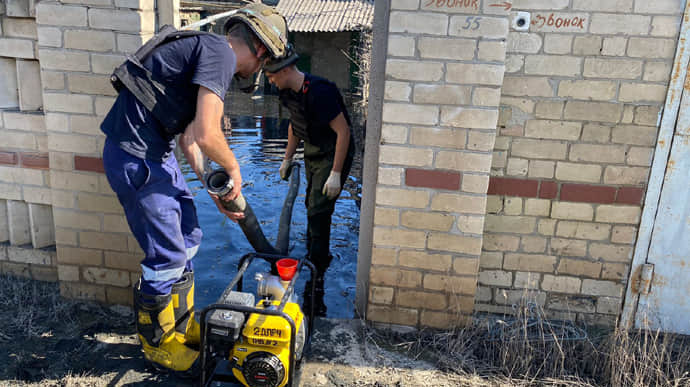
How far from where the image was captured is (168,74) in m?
2.94

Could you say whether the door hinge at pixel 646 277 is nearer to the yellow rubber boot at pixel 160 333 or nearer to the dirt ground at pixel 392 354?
the dirt ground at pixel 392 354

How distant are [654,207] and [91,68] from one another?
4.02m

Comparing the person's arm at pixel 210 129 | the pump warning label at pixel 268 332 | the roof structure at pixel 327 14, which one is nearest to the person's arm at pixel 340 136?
the person's arm at pixel 210 129

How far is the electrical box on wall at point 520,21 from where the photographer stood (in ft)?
11.4

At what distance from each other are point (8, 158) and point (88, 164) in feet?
2.65

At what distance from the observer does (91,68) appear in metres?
3.64

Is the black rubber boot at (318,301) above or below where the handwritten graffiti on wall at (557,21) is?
below

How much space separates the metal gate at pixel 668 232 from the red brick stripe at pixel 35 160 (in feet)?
14.4

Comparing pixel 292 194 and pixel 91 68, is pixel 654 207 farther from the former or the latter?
pixel 91 68

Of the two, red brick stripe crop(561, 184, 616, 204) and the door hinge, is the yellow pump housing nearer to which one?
red brick stripe crop(561, 184, 616, 204)

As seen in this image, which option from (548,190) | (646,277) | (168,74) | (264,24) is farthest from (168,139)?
(646,277)

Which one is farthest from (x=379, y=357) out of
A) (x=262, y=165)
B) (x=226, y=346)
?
(x=262, y=165)

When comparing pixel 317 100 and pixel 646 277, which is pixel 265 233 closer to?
pixel 317 100

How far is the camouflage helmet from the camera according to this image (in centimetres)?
312
